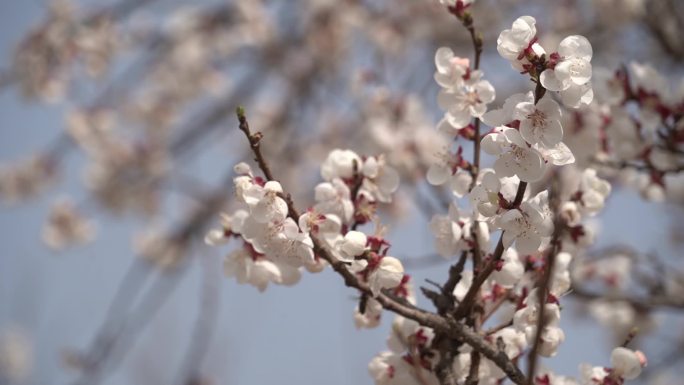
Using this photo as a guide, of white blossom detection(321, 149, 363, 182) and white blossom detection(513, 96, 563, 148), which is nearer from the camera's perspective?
white blossom detection(513, 96, 563, 148)

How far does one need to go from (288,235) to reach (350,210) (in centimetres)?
20

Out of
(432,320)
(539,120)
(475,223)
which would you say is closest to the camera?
(539,120)

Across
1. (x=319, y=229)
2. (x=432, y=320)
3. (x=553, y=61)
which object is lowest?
(x=432, y=320)

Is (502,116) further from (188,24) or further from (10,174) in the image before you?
(10,174)

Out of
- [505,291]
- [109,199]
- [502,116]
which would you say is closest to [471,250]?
[505,291]

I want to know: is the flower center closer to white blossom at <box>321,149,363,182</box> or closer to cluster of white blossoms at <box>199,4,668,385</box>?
cluster of white blossoms at <box>199,4,668,385</box>

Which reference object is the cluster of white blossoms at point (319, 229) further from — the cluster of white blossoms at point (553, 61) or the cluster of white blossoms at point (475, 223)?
the cluster of white blossoms at point (553, 61)

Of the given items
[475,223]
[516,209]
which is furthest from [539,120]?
[475,223]

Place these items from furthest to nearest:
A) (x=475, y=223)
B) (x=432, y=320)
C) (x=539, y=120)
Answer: (x=475, y=223)
(x=432, y=320)
(x=539, y=120)

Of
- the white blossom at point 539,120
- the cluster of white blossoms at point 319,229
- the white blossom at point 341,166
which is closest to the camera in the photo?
the white blossom at point 539,120

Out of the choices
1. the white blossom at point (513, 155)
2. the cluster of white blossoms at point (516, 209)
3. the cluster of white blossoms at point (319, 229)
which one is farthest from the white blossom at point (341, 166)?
the white blossom at point (513, 155)

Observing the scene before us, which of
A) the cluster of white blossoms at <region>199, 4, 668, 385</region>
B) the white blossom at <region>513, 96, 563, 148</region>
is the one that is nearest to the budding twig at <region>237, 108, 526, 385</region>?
the cluster of white blossoms at <region>199, 4, 668, 385</region>

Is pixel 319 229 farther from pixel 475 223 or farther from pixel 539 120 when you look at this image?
pixel 539 120

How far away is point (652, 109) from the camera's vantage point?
1.77m
